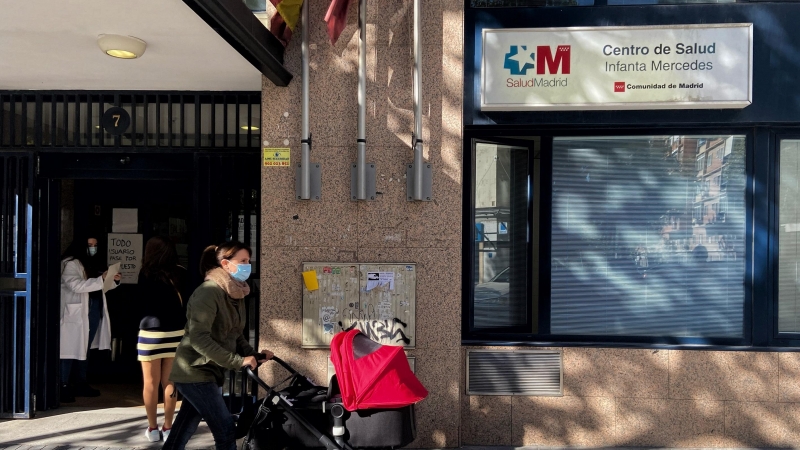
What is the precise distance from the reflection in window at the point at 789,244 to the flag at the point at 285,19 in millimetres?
4317

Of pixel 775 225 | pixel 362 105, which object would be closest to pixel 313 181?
pixel 362 105

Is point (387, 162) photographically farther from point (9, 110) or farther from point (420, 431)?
point (9, 110)

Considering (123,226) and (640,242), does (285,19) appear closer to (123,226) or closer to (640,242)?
(640,242)

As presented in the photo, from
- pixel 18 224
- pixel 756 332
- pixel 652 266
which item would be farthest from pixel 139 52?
pixel 756 332

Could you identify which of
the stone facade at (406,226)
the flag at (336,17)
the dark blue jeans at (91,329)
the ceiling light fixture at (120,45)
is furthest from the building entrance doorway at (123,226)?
the flag at (336,17)

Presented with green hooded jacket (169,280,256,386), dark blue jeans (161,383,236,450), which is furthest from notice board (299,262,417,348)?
dark blue jeans (161,383,236,450)

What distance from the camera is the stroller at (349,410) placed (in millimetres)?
4164

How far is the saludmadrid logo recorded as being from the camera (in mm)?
5992

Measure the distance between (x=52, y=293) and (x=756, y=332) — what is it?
6.53 m

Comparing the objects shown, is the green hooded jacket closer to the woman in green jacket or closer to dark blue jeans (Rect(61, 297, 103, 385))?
the woman in green jacket

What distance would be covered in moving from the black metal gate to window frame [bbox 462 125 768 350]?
13.5 feet

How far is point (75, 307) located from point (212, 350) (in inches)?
148

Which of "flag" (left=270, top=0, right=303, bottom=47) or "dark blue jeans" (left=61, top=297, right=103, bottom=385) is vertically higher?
"flag" (left=270, top=0, right=303, bottom=47)

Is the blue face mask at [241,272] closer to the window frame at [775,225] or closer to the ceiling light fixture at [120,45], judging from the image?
the ceiling light fixture at [120,45]
